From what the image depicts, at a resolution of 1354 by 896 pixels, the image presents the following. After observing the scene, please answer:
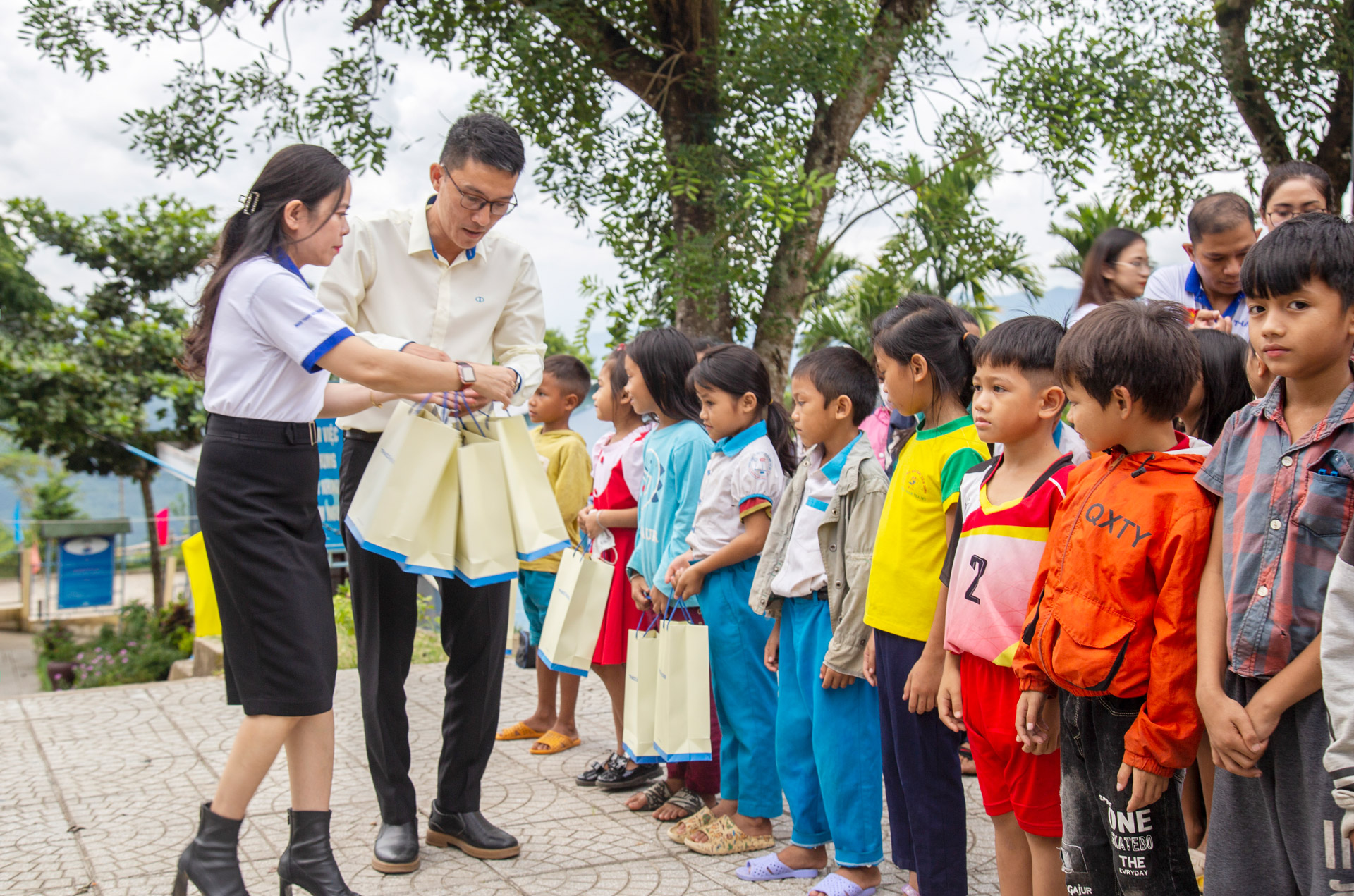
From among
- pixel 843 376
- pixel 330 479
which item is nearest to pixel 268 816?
pixel 330 479

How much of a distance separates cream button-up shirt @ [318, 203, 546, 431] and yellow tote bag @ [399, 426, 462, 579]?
28cm

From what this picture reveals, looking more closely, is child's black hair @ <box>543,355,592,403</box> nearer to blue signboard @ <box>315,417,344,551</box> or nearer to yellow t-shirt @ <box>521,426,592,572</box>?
yellow t-shirt @ <box>521,426,592,572</box>

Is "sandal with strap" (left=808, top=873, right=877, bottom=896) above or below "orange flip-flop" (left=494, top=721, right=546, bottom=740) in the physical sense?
below

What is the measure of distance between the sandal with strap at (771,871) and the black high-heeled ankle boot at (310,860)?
3.69 ft

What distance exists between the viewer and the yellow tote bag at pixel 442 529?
10.0 feet

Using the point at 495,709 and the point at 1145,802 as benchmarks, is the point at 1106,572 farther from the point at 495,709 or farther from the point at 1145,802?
the point at 495,709

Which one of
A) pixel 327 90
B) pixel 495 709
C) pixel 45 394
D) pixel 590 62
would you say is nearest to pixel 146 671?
pixel 45 394

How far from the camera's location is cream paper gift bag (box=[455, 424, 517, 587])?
312 centimetres

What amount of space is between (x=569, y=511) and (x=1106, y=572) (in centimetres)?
304

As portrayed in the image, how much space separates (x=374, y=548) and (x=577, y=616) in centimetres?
93

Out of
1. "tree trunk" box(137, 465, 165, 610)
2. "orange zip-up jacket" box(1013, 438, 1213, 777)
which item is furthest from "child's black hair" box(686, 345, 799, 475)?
"tree trunk" box(137, 465, 165, 610)

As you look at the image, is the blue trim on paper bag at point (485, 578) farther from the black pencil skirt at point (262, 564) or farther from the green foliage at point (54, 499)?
the green foliage at point (54, 499)

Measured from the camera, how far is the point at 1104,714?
2.02 meters

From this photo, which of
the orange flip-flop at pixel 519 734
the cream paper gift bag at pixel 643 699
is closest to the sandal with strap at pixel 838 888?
the cream paper gift bag at pixel 643 699
